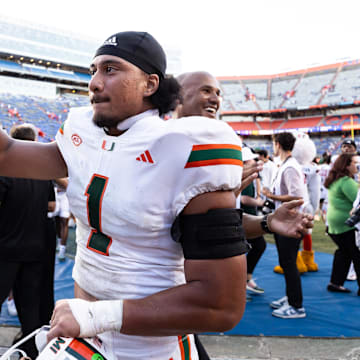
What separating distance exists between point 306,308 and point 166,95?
356 centimetres

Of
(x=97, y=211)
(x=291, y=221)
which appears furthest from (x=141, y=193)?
(x=291, y=221)

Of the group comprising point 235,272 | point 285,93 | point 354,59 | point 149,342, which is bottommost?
point 149,342

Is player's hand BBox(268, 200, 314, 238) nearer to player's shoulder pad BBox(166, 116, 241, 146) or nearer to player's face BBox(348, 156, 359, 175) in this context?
player's shoulder pad BBox(166, 116, 241, 146)

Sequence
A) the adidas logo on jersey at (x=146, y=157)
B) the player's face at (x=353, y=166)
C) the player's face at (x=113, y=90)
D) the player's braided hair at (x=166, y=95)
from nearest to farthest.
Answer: the adidas logo on jersey at (x=146, y=157) → the player's face at (x=113, y=90) → the player's braided hair at (x=166, y=95) → the player's face at (x=353, y=166)

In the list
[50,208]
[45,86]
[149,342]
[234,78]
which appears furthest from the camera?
[234,78]

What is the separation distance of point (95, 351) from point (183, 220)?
0.40 m

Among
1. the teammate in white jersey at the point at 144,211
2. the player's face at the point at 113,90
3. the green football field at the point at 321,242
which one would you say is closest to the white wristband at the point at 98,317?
the teammate in white jersey at the point at 144,211

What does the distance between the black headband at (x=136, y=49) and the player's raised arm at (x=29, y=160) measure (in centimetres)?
38

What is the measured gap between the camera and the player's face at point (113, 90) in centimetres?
109

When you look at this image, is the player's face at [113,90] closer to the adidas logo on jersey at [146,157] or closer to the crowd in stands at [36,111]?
the adidas logo on jersey at [146,157]

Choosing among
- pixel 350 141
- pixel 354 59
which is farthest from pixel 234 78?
pixel 350 141

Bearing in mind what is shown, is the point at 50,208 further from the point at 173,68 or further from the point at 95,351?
the point at 173,68

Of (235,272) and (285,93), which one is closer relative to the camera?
(235,272)

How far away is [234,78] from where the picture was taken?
133ft
